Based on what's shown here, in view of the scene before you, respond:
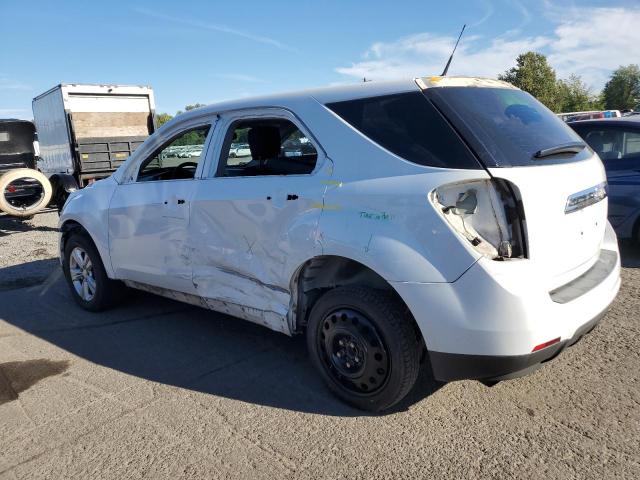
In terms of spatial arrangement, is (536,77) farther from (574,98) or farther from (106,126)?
(106,126)

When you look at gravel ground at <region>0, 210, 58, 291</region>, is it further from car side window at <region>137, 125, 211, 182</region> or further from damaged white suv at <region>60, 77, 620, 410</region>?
damaged white suv at <region>60, 77, 620, 410</region>

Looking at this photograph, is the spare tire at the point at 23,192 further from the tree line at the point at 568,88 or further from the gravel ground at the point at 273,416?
the tree line at the point at 568,88

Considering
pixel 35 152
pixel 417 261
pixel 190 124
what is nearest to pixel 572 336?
pixel 417 261

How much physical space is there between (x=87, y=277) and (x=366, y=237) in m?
3.45

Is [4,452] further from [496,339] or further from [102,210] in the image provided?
[496,339]

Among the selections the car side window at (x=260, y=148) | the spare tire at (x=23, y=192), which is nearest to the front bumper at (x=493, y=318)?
the car side window at (x=260, y=148)

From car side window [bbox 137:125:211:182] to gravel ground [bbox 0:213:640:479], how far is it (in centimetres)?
137

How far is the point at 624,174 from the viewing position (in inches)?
232

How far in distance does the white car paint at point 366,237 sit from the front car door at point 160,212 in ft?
0.06

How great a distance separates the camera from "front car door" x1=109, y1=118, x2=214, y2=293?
3.88m

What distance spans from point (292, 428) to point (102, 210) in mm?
2852

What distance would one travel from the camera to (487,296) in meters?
2.36

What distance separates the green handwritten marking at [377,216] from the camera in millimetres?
2607

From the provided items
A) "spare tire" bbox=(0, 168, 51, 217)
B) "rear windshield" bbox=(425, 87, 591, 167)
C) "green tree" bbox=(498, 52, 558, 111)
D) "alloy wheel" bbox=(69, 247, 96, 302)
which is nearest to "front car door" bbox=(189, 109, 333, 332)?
"rear windshield" bbox=(425, 87, 591, 167)
